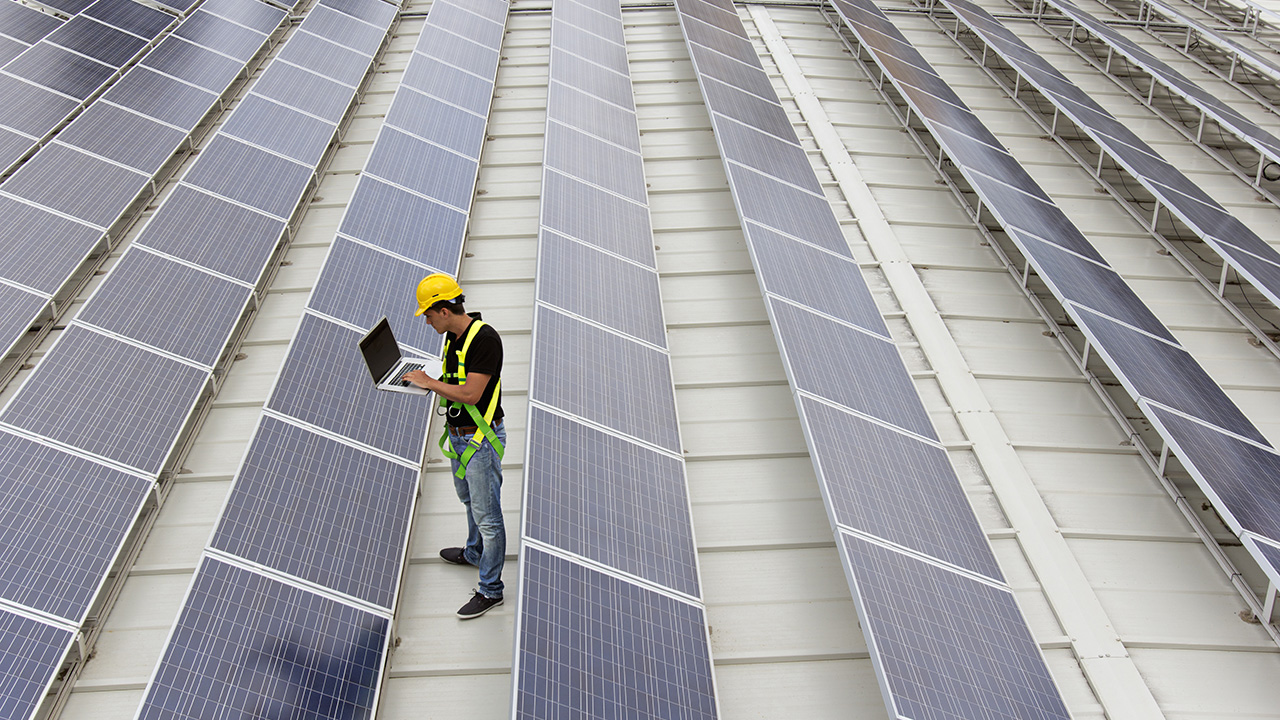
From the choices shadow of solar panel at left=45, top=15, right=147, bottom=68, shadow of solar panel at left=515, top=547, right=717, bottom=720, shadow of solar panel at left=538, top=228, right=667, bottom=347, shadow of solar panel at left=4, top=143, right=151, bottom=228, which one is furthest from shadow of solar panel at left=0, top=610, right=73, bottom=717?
shadow of solar panel at left=45, top=15, right=147, bottom=68

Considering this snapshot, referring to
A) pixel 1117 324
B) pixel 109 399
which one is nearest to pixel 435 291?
pixel 109 399

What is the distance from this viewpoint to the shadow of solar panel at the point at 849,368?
7902 mm

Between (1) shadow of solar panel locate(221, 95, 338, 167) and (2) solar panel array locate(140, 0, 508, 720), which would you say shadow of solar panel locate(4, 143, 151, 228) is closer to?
(1) shadow of solar panel locate(221, 95, 338, 167)

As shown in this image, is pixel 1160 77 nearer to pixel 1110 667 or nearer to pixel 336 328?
pixel 1110 667

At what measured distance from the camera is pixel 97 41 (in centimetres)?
1677

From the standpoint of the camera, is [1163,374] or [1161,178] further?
[1161,178]

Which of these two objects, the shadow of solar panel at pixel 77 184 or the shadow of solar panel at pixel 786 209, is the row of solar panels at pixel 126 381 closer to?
the shadow of solar panel at pixel 77 184

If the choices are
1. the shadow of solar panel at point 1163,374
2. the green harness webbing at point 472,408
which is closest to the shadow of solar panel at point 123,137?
the green harness webbing at point 472,408

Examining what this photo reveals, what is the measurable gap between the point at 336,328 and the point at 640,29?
43.7ft

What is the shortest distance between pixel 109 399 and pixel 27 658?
2.70 meters

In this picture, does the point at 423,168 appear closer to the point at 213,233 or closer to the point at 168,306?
the point at 213,233

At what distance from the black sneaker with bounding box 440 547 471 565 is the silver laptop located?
1542mm

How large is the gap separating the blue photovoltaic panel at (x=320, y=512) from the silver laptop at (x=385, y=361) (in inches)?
52.8

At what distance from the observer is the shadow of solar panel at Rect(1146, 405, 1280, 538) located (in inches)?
269
